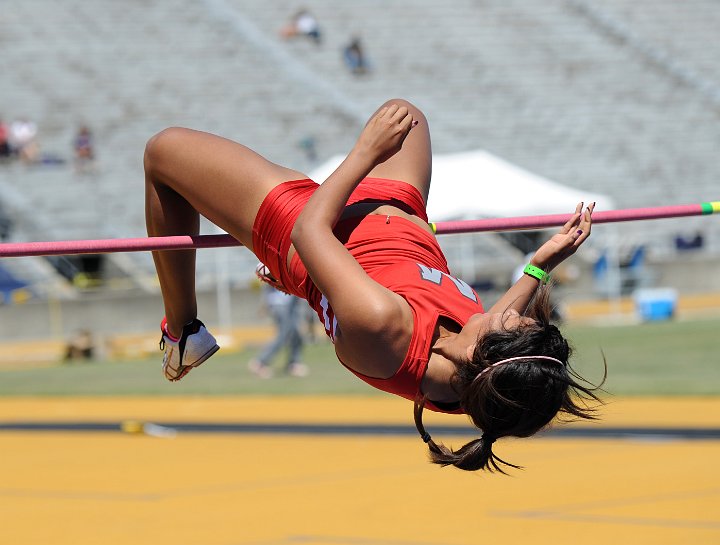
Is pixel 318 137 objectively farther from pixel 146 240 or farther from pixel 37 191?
pixel 146 240

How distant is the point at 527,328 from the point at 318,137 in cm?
2405

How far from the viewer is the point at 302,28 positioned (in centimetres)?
3094

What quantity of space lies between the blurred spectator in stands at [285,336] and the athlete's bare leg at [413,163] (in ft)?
32.5

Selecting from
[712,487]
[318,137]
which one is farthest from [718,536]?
[318,137]

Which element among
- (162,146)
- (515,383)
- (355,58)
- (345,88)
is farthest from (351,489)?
(355,58)

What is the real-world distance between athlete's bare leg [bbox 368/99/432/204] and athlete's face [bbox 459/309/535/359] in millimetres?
666

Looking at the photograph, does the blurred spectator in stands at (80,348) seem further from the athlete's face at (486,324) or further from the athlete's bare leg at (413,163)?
the athlete's face at (486,324)

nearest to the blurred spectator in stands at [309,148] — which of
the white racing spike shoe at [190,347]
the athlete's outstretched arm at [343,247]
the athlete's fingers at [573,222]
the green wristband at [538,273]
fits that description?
the white racing spike shoe at [190,347]

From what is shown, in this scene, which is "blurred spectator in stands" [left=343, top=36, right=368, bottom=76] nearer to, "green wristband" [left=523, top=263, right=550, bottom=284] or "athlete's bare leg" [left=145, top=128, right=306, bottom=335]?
"athlete's bare leg" [left=145, top=128, right=306, bottom=335]

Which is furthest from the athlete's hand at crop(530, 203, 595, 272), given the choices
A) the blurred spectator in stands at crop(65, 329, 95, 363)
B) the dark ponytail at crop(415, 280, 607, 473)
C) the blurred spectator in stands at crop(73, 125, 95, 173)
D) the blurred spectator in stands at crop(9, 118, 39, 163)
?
the blurred spectator in stands at crop(9, 118, 39, 163)

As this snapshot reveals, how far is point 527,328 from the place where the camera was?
4332 mm

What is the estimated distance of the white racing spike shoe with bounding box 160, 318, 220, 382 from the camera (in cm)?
524

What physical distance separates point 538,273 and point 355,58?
2638 cm

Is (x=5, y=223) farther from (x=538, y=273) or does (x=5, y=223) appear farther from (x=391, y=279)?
(x=391, y=279)
